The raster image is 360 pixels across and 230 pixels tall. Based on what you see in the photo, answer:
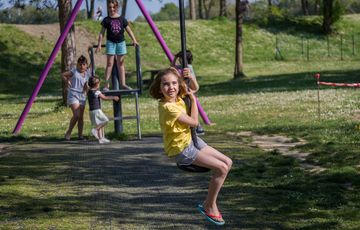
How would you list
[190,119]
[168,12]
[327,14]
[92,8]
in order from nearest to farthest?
[190,119] < [327,14] < [92,8] < [168,12]

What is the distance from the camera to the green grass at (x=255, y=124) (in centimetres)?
976

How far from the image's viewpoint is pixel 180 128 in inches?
318

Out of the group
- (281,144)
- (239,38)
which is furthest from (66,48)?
(239,38)

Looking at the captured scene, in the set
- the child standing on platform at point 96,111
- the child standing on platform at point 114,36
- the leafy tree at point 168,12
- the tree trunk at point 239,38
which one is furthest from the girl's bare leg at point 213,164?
the leafy tree at point 168,12

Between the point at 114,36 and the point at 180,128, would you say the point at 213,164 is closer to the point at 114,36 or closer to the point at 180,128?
the point at 180,128

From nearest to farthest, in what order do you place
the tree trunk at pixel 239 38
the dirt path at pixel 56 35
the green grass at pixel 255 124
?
1. the green grass at pixel 255 124
2. the tree trunk at pixel 239 38
3. the dirt path at pixel 56 35

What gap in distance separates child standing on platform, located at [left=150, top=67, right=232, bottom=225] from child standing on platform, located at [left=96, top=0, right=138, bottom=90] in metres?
8.84

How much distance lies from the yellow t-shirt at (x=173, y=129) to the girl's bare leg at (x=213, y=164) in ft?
0.66

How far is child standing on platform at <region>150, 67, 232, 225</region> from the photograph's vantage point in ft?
26.1

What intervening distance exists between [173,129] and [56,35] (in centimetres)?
4533

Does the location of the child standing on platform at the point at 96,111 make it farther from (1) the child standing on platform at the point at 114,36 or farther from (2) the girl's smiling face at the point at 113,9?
(2) the girl's smiling face at the point at 113,9

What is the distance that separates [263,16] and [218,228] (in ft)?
124

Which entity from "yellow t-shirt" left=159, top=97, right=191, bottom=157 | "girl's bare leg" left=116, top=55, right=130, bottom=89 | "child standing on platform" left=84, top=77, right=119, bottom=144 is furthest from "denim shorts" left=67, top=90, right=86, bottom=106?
"yellow t-shirt" left=159, top=97, right=191, bottom=157

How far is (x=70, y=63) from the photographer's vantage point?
26.4m
